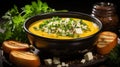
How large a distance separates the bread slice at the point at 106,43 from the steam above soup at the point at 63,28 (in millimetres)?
64

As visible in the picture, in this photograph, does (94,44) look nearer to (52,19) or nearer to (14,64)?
(52,19)

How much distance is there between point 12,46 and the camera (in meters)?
1.43

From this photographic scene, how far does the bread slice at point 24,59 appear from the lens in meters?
1.29

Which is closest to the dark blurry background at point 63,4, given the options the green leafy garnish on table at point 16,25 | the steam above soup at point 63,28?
the green leafy garnish on table at point 16,25

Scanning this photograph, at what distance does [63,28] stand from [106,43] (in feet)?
0.74

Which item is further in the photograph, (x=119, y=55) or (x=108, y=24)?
(x=108, y=24)

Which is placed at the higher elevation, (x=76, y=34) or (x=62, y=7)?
(x=76, y=34)

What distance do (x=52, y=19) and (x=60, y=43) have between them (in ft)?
0.86

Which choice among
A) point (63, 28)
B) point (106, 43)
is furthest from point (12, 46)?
point (106, 43)

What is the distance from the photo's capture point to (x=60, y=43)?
1293 mm

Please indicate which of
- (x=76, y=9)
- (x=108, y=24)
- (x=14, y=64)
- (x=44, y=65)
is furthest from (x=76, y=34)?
(x=76, y=9)

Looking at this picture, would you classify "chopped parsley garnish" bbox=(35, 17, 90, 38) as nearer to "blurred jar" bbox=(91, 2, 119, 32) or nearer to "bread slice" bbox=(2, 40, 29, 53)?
"bread slice" bbox=(2, 40, 29, 53)

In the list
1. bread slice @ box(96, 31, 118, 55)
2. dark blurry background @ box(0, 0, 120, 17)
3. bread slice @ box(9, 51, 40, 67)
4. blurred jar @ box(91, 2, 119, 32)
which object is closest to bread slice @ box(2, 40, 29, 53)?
bread slice @ box(9, 51, 40, 67)

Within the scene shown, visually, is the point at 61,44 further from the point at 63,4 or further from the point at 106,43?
the point at 63,4
